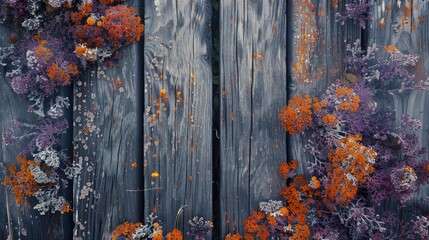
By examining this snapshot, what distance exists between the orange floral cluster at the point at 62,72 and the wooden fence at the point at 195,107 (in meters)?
0.11

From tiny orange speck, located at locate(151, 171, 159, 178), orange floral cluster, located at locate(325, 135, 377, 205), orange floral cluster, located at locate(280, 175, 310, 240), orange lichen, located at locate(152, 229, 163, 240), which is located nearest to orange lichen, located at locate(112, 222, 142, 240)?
orange lichen, located at locate(152, 229, 163, 240)

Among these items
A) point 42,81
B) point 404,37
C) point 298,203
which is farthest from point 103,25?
point 404,37

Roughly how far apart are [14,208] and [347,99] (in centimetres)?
262

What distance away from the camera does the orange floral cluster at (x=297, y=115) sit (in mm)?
3363

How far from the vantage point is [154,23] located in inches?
134

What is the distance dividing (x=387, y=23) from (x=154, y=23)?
180cm

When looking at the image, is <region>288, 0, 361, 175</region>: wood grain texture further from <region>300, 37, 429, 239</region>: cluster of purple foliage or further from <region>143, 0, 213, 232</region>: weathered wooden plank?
<region>143, 0, 213, 232</region>: weathered wooden plank

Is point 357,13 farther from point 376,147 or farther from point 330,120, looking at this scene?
point 376,147

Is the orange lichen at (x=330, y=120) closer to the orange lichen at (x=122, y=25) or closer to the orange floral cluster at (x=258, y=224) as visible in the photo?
the orange floral cluster at (x=258, y=224)

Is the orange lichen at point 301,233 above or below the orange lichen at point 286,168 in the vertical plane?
below

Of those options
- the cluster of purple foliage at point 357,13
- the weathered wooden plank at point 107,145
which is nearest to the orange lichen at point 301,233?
the weathered wooden plank at point 107,145

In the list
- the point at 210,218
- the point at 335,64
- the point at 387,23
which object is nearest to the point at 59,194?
the point at 210,218

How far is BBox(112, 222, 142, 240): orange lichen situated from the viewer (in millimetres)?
3373

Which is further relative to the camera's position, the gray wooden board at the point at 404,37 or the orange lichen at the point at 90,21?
the gray wooden board at the point at 404,37
